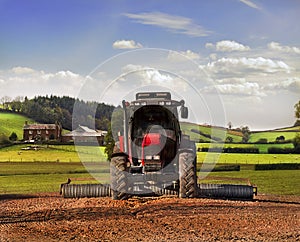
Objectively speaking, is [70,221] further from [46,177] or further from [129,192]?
[46,177]

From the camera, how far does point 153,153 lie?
14.8 metres

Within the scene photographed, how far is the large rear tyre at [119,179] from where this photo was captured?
48.7ft

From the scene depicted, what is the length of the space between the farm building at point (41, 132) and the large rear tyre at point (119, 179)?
22.6 meters

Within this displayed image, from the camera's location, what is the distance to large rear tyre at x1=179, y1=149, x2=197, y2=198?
47.6 feet

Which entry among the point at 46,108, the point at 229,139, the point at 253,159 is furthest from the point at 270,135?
the point at 46,108

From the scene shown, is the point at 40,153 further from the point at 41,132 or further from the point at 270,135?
the point at 270,135

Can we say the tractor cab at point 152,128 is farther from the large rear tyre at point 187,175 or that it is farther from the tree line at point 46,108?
the tree line at point 46,108

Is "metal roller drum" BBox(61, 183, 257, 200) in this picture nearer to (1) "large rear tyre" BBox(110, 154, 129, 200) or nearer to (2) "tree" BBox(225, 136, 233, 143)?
(1) "large rear tyre" BBox(110, 154, 129, 200)

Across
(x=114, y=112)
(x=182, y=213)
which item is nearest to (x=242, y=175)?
(x=114, y=112)

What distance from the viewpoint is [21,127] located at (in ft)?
127

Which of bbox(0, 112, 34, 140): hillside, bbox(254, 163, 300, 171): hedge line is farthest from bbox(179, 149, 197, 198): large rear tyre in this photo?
bbox(254, 163, 300, 171): hedge line

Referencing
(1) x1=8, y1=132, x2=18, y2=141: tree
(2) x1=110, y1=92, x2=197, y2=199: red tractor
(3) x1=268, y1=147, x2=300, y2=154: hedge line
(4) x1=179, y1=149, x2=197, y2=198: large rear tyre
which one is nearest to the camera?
(4) x1=179, y1=149, x2=197, y2=198: large rear tyre

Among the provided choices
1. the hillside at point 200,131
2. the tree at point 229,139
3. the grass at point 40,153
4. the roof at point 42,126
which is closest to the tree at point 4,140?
the grass at point 40,153

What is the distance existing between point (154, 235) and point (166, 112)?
5.68m
